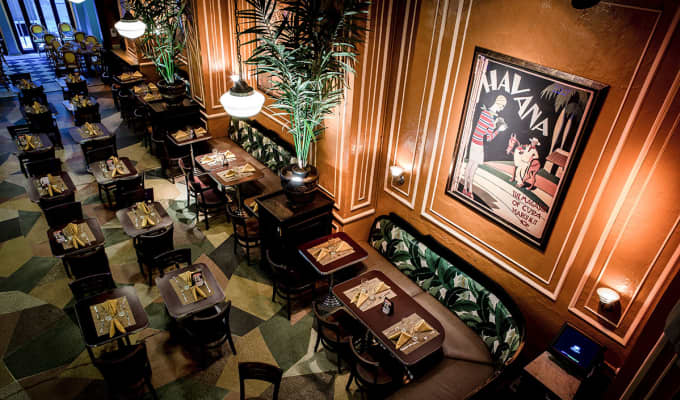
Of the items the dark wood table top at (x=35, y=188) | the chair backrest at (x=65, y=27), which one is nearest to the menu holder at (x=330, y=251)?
the dark wood table top at (x=35, y=188)

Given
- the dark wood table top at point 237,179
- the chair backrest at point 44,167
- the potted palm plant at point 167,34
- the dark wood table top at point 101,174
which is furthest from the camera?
the potted palm plant at point 167,34

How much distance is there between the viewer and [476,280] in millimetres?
4672

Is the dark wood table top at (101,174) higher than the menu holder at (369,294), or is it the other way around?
the dark wood table top at (101,174)

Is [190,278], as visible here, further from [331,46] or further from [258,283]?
[331,46]

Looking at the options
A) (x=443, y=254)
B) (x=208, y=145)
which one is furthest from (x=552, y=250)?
(x=208, y=145)

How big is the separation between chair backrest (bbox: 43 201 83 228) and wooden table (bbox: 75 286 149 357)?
187 cm

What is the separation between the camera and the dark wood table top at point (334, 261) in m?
4.97

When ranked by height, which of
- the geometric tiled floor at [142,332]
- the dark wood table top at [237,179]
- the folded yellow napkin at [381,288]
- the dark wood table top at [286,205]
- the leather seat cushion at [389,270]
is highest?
the dark wood table top at [286,205]

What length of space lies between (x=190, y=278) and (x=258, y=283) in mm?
A: 1344

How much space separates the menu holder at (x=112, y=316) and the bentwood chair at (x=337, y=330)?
1.94 m

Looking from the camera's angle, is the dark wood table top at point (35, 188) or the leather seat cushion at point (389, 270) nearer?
the leather seat cushion at point (389, 270)

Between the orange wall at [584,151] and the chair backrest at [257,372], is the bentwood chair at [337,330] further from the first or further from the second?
the orange wall at [584,151]

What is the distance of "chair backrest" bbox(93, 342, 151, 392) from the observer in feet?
12.5

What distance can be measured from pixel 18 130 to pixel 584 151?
30.9 feet
